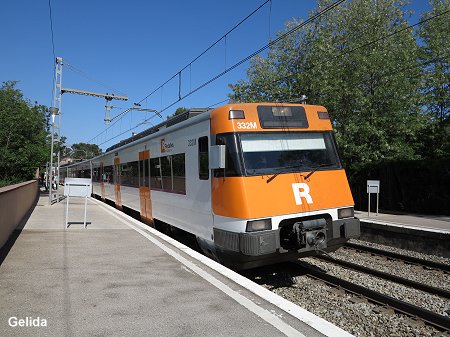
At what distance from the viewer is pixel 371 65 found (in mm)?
17938

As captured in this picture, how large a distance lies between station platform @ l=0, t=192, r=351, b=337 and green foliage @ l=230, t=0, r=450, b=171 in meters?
13.5

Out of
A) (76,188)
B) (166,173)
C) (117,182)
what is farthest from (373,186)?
(76,188)

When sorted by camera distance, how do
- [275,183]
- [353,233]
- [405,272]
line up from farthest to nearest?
[405,272] < [353,233] < [275,183]

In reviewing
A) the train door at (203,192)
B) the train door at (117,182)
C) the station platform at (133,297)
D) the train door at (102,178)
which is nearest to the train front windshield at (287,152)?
the train door at (203,192)

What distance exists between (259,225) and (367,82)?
50.2ft

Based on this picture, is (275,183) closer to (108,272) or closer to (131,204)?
(108,272)

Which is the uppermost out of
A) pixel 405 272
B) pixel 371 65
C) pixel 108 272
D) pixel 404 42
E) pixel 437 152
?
pixel 404 42

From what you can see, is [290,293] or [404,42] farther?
[404,42]

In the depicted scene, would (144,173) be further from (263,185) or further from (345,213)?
(345,213)

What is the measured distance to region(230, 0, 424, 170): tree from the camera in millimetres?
17906

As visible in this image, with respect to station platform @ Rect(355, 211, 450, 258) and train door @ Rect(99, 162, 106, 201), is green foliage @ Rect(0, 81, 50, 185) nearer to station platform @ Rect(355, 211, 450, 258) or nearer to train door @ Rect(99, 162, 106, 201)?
train door @ Rect(99, 162, 106, 201)

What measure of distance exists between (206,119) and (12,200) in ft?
17.4

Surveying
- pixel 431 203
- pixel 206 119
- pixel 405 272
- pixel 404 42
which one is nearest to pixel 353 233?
pixel 405 272

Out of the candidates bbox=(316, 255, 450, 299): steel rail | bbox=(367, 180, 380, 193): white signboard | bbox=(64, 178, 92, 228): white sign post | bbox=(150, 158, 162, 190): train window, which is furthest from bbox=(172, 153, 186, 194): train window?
bbox=(367, 180, 380, 193): white signboard
